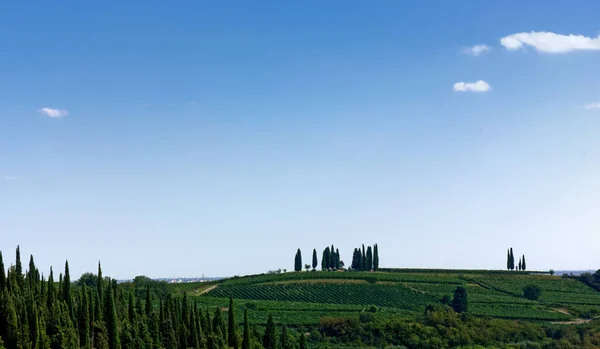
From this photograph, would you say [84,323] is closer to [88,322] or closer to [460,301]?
[88,322]

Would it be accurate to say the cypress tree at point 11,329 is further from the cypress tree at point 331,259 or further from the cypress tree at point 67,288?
the cypress tree at point 331,259

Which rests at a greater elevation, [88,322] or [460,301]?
[88,322]

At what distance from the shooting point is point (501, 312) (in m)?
130

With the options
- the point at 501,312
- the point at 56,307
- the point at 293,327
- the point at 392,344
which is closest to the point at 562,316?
the point at 501,312

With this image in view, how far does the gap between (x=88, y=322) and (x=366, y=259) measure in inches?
4390

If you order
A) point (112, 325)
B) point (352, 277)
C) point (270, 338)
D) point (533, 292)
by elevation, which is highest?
point (112, 325)

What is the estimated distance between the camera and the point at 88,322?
64.6 m

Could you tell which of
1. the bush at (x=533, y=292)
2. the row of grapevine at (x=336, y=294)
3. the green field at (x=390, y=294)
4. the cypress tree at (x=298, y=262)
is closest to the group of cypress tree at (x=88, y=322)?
the green field at (x=390, y=294)

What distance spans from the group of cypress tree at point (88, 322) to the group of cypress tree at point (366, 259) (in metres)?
89.1

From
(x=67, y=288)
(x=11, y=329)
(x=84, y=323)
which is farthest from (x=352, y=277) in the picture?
(x=11, y=329)

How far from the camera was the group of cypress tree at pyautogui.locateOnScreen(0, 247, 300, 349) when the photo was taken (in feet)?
194

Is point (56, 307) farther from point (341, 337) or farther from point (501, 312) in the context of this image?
point (501, 312)

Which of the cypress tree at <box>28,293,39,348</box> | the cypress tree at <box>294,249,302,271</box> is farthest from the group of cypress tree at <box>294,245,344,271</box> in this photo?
the cypress tree at <box>28,293,39,348</box>

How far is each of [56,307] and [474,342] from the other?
222 feet
